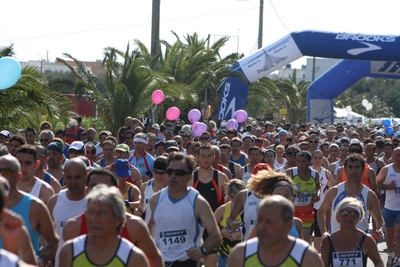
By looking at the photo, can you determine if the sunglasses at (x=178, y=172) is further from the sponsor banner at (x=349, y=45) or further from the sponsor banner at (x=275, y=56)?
the sponsor banner at (x=275, y=56)

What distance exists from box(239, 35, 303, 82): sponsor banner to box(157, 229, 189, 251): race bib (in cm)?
1903

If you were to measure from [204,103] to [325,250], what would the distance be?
24666 mm

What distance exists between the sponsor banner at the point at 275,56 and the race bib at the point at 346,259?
19.1m

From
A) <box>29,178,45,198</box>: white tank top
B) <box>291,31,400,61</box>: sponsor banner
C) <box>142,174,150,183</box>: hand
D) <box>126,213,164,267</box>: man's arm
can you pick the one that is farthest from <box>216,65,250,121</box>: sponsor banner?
<box>126,213,164,267</box>: man's arm

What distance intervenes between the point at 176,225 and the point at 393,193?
576cm

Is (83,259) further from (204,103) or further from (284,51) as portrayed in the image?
(204,103)

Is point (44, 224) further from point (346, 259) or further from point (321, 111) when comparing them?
point (321, 111)

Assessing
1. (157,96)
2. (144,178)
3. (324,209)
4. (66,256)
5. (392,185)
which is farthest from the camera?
(157,96)

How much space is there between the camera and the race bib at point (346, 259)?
21.4ft

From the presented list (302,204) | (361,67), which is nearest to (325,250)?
(302,204)

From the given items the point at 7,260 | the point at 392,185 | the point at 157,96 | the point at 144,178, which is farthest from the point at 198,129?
the point at 7,260

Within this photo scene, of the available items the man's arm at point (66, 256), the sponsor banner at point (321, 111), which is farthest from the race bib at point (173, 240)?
the sponsor banner at point (321, 111)

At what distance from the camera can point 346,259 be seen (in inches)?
258

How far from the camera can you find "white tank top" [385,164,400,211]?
1157 centimetres
